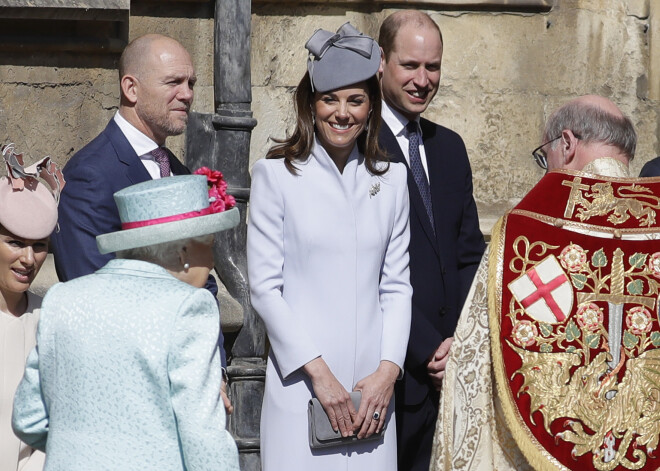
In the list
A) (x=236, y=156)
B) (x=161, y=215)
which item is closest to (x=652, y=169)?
(x=236, y=156)

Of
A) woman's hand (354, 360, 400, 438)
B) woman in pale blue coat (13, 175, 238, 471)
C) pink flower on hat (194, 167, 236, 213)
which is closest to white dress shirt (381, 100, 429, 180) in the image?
woman's hand (354, 360, 400, 438)

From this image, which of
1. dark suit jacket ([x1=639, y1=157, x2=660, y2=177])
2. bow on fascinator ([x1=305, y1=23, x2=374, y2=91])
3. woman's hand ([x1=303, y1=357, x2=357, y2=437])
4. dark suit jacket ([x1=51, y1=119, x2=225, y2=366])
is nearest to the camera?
woman's hand ([x1=303, y1=357, x2=357, y2=437])

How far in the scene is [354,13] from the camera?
6.60m

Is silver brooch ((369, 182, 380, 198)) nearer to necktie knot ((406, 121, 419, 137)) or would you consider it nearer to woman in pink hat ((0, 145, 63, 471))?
necktie knot ((406, 121, 419, 137))

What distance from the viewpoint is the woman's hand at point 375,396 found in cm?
455

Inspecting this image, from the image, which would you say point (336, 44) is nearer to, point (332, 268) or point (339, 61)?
point (339, 61)

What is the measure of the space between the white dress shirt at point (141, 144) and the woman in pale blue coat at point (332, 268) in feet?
1.35

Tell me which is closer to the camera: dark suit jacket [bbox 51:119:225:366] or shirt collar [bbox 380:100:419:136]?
dark suit jacket [bbox 51:119:225:366]

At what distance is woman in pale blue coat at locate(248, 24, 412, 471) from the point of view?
4539 millimetres

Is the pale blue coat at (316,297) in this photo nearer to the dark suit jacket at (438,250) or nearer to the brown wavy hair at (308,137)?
the brown wavy hair at (308,137)

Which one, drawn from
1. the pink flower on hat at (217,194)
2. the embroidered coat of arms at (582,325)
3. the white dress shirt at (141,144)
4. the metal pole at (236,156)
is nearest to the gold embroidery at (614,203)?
the embroidered coat of arms at (582,325)

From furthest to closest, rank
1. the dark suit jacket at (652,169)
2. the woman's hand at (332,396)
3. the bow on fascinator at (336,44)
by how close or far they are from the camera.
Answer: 1. the dark suit jacket at (652,169)
2. the bow on fascinator at (336,44)
3. the woman's hand at (332,396)

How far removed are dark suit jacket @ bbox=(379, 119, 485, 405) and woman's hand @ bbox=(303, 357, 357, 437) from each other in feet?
1.64

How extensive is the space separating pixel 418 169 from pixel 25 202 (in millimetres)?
1479
